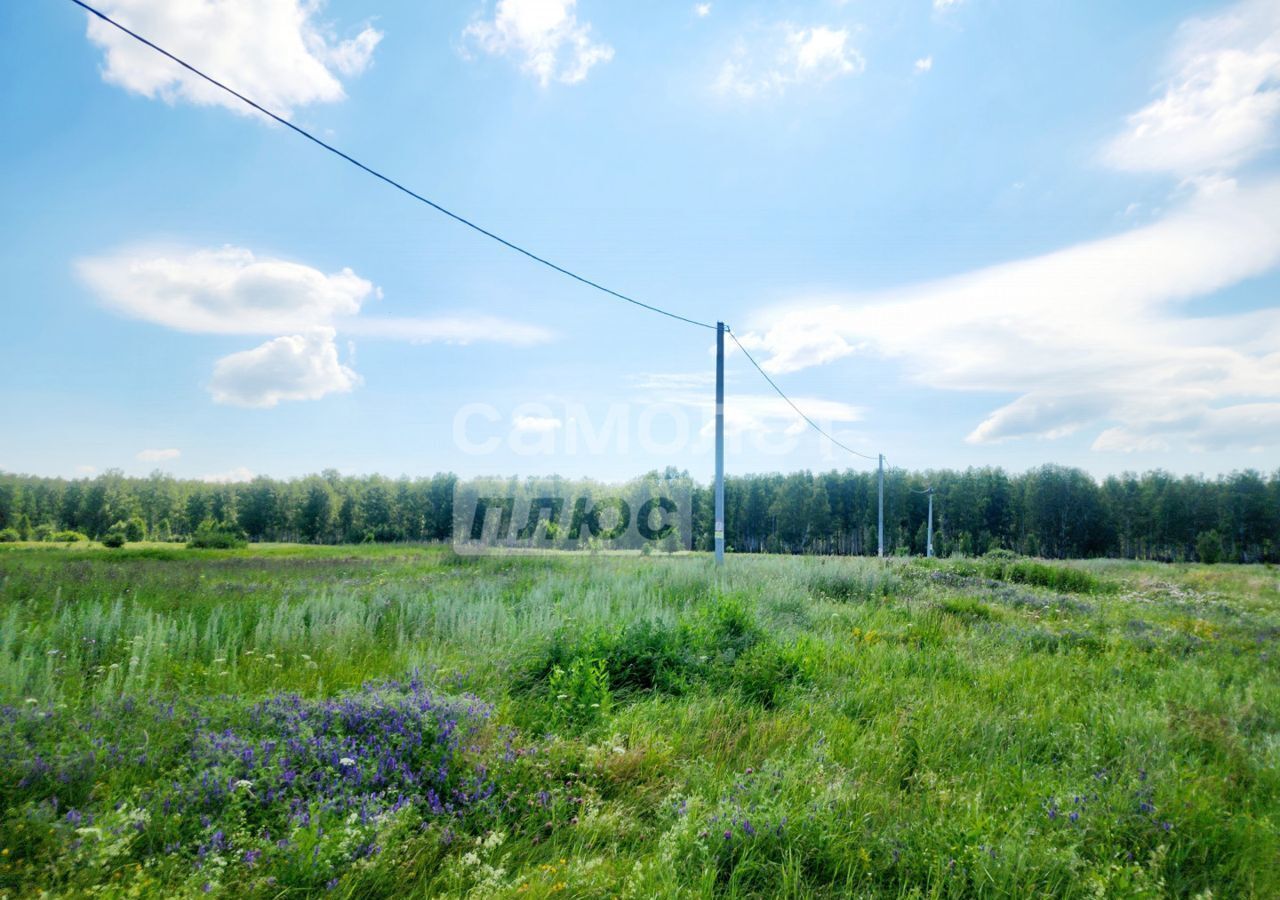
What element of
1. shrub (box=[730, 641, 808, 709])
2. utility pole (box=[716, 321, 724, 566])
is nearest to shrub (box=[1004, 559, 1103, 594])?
utility pole (box=[716, 321, 724, 566])

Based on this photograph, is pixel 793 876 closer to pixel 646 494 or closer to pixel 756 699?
pixel 756 699

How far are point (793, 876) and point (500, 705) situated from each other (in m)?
2.63

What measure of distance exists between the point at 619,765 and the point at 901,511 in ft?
276

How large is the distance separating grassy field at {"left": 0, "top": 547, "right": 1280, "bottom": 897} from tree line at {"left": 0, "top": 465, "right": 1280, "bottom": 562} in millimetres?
57442

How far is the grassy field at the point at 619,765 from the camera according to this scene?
2.80 m

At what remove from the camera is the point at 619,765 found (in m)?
3.86

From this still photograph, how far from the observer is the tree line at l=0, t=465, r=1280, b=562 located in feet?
217

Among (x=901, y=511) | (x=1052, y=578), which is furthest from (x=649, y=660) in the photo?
(x=901, y=511)

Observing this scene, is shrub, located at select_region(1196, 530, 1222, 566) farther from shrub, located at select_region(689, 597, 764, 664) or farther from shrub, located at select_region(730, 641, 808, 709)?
shrub, located at select_region(730, 641, 808, 709)

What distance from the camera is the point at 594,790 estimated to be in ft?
11.7

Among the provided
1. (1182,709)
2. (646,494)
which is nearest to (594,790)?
(1182,709)

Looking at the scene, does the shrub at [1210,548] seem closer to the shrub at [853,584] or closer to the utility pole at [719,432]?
the shrub at [853,584]

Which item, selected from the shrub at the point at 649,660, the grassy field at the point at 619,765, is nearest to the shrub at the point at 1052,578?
the grassy field at the point at 619,765

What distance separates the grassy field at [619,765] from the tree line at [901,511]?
5744 cm
